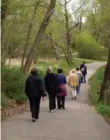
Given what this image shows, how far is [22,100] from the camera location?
65.5 feet

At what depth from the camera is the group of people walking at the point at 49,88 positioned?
14625 millimetres

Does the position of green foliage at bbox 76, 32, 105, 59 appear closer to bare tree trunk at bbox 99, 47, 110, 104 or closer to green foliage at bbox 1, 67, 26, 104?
bare tree trunk at bbox 99, 47, 110, 104

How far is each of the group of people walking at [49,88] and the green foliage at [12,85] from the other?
1367 millimetres

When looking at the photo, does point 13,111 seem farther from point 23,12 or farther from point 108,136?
point 23,12

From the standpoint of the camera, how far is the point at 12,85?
1981 centimetres

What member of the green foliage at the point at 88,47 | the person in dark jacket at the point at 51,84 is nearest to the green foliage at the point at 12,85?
the person in dark jacket at the point at 51,84

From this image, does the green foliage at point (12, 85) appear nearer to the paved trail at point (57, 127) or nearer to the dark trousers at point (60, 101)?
the dark trousers at point (60, 101)

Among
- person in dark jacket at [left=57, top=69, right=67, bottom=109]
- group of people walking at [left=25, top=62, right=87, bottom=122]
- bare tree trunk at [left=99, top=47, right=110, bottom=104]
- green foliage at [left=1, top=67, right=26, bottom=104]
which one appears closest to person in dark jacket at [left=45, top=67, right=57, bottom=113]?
group of people walking at [left=25, top=62, right=87, bottom=122]

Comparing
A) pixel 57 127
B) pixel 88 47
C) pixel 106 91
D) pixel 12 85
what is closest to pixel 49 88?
pixel 12 85

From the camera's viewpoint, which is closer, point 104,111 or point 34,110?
point 34,110

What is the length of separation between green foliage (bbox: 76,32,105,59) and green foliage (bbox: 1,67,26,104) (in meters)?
72.3

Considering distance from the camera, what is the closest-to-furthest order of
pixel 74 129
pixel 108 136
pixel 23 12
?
1. pixel 108 136
2. pixel 74 129
3. pixel 23 12

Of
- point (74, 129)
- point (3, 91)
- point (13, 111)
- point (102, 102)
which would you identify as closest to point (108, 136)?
point (74, 129)

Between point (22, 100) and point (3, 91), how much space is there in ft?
4.06
